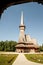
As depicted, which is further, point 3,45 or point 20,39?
point 3,45

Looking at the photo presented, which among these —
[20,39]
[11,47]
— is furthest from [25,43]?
[11,47]

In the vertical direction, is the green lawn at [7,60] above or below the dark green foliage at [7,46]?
below

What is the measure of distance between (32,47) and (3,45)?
92.5 ft

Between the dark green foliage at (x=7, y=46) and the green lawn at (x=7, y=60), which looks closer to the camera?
the green lawn at (x=7, y=60)

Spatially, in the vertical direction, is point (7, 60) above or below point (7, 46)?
below

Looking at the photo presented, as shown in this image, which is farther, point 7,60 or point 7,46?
point 7,46

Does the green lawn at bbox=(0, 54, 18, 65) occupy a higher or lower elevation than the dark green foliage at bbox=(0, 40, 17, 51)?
lower

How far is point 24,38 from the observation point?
7688 cm

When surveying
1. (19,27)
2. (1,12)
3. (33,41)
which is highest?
(19,27)

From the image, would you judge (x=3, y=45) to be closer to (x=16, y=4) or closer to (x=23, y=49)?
(x=23, y=49)

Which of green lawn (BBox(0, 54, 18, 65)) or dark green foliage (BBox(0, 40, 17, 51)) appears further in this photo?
dark green foliage (BBox(0, 40, 17, 51))

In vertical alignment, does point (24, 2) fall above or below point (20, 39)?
below

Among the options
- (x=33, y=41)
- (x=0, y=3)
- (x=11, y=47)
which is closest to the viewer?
(x=0, y=3)

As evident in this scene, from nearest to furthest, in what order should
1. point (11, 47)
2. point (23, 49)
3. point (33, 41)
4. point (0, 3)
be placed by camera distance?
point (0, 3), point (23, 49), point (33, 41), point (11, 47)
